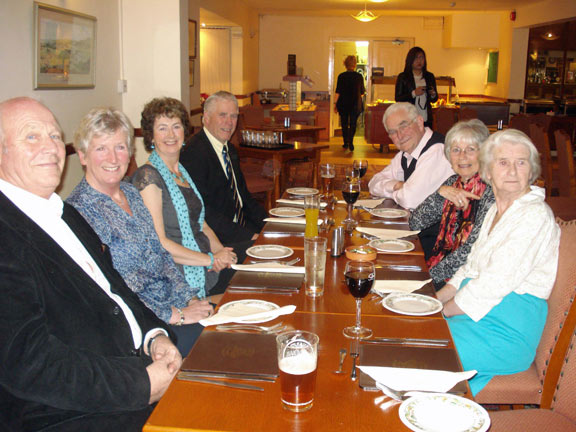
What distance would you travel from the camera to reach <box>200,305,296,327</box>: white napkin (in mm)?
1467

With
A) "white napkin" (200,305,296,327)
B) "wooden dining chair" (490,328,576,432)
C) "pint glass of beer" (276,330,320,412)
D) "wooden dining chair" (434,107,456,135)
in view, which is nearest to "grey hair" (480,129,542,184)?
"wooden dining chair" (490,328,576,432)

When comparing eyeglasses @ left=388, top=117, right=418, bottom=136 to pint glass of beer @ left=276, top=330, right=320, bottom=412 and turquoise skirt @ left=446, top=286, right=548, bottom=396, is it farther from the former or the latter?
pint glass of beer @ left=276, top=330, right=320, bottom=412

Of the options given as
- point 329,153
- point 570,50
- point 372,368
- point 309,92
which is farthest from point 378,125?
point 372,368

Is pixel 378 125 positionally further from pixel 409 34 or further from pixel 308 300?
pixel 308 300

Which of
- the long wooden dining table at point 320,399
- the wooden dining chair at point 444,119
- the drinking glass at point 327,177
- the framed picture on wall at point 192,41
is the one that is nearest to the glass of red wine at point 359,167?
the drinking glass at point 327,177

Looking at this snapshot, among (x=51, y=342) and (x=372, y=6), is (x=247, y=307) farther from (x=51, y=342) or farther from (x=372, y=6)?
(x=372, y=6)

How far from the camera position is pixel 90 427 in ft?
4.43

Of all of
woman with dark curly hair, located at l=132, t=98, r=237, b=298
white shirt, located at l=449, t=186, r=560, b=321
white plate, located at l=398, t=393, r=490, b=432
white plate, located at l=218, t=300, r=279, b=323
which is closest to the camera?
white plate, located at l=398, t=393, r=490, b=432

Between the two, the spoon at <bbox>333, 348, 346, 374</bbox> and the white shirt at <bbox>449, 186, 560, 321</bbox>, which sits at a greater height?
the white shirt at <bbox>449, 186, 560, 321</bbox>

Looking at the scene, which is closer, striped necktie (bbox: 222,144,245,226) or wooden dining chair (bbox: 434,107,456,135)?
striped necktie (bbox: 222,144,245,226)

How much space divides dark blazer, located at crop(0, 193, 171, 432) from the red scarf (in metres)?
1.59

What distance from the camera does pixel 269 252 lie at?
215 cm

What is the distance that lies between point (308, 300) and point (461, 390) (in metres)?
0.64

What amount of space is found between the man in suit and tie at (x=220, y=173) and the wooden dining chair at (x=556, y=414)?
6.40ft
